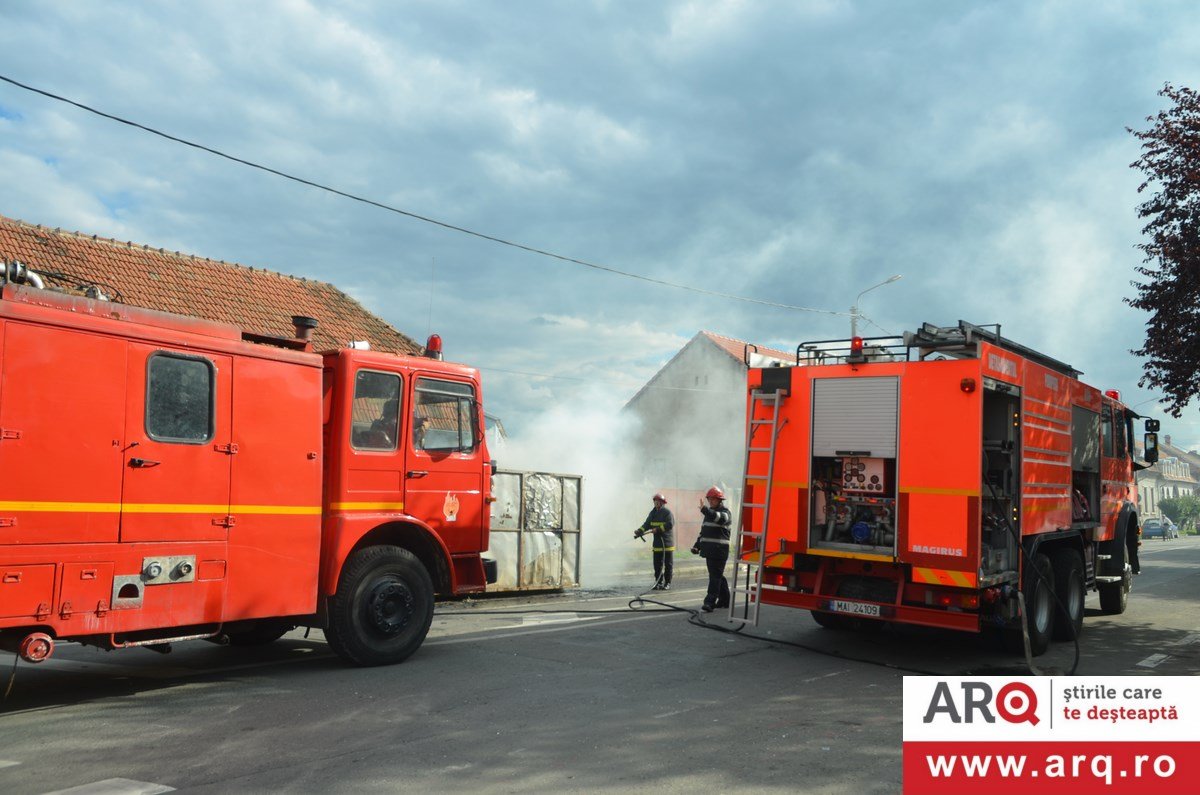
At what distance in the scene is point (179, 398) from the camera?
6.57 metres

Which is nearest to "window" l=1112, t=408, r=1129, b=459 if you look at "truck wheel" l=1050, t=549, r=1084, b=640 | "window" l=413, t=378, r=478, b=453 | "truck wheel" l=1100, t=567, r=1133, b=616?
"truck wheel" l=1100, t=567, r=1133, b=616

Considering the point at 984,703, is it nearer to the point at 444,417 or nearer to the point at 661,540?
the point at 444,417

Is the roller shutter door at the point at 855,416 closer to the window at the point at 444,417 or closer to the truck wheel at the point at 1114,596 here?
the window at the point at 444,417

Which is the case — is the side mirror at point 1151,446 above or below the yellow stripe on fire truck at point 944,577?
above

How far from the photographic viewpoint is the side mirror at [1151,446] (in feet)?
43.9

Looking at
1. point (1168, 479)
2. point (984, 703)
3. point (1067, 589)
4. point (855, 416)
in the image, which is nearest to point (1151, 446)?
point (1067, 589)

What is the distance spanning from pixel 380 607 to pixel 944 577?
483cm

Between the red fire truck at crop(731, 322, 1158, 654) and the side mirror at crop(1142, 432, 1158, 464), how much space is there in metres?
4.44

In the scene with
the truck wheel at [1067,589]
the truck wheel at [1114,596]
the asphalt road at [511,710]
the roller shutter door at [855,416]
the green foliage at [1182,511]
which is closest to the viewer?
the asphalt road at [511,710]

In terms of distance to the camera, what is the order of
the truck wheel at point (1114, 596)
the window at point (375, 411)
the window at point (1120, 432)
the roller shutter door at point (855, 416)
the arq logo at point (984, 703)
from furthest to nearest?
the truck wheel at point (1114, 596) → the window at point (1120, 432) → the roller shutter door at point (855, 416) → the window at point (375, 411) → the arq logo at point (984, 703)

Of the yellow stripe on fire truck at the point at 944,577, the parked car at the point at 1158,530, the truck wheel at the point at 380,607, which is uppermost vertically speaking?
the yellow stripe on fire truck at the point at 944,577

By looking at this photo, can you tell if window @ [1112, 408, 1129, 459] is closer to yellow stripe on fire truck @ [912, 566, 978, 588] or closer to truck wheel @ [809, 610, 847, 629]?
truck wheel @ [809, 610, 847, 629]

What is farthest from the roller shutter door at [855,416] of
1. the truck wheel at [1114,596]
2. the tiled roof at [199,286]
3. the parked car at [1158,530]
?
the parked car at [1158,530]

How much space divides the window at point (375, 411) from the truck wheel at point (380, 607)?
915 mm
